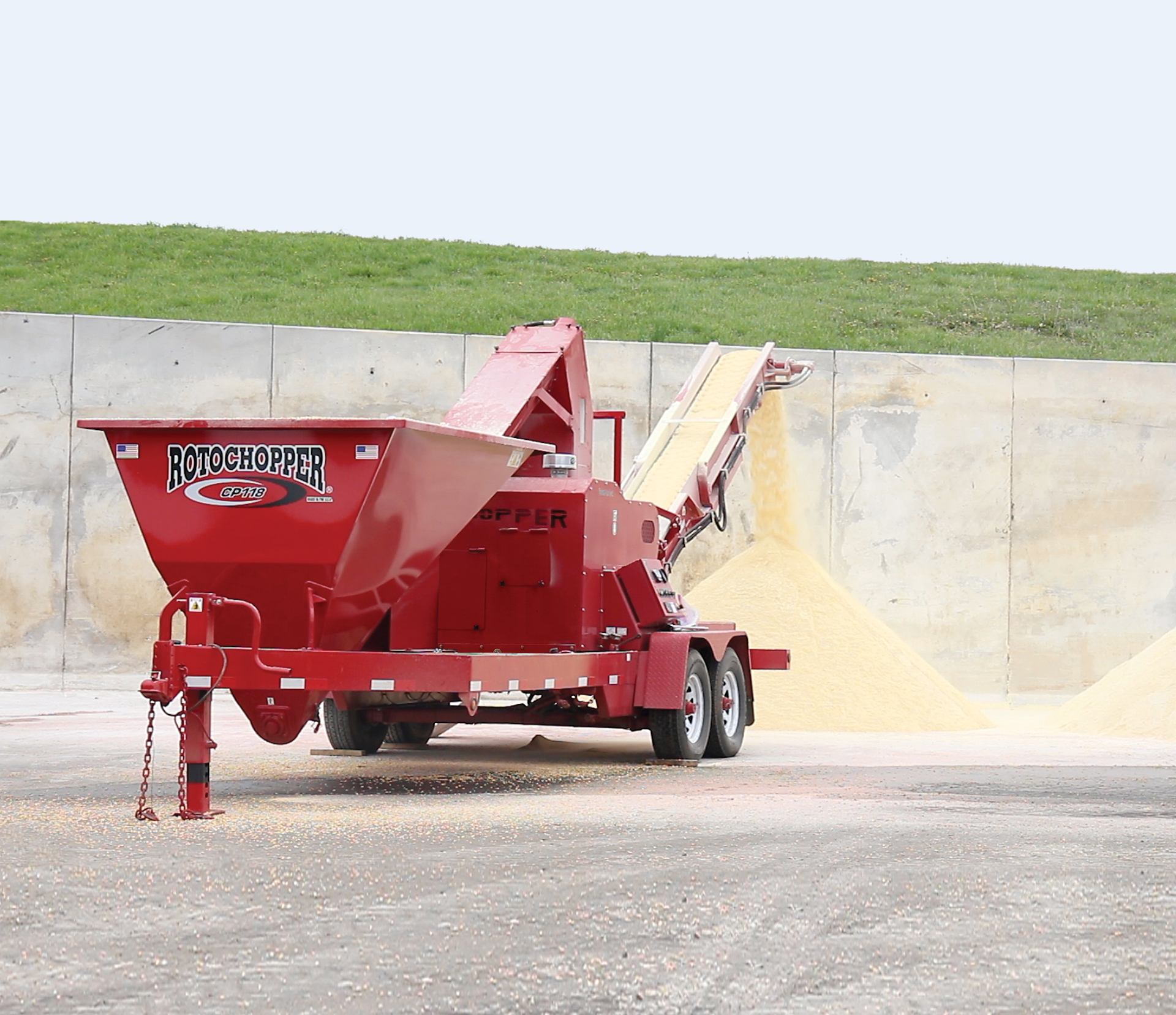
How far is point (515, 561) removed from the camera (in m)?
12.0

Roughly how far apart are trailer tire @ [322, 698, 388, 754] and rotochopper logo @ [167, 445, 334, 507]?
332 centimetres

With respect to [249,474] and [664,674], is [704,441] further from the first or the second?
[249,474]

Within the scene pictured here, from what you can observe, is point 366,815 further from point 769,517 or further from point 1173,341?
point 1173,341

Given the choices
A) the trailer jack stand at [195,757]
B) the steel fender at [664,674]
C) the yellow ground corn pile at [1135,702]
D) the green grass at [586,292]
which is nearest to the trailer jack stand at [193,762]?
the trailer jack stand at [195,757]

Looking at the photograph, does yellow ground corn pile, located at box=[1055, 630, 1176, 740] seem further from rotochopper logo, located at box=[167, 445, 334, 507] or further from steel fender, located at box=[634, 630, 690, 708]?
rotochopper logo, located at box=[167, 445, 334, 507]

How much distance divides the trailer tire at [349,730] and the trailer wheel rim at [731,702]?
108 inches

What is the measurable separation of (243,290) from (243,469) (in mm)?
17807

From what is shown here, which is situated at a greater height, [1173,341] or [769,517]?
[1173,341]

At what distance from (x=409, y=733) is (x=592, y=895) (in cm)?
755

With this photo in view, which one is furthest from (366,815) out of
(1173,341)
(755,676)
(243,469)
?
(1173,341)

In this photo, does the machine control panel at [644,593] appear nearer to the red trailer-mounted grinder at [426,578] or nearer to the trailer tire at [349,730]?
the red trailer-mounted grinder at [426,578]

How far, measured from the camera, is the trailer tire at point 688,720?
12461 mm

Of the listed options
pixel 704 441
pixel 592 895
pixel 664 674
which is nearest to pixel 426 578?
pixel 664 674

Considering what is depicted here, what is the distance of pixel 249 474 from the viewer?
9742mm
